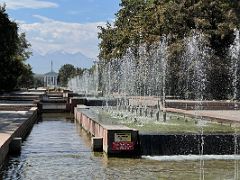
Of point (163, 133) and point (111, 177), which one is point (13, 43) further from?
point (111, 177)

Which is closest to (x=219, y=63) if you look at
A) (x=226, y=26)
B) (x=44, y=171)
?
(x=226, y=26)

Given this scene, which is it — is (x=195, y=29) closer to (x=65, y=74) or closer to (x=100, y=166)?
(x=100, y=166)

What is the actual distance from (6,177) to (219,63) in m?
31.1

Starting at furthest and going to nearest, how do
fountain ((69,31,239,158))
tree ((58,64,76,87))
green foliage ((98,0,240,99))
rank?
tree ((58,64,76,87)), green foliage ((98,0,240,99)), fountain ((69,31,239,158))

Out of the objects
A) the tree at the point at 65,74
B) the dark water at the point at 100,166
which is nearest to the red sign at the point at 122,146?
the dark water at the point at 100,166

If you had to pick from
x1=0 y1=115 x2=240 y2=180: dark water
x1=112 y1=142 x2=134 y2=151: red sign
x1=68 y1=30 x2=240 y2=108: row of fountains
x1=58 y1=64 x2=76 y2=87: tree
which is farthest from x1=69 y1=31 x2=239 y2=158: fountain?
x1=58 y1=64 x2=76 y2=87: tree

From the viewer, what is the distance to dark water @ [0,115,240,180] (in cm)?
1274

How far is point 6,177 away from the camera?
1245cm

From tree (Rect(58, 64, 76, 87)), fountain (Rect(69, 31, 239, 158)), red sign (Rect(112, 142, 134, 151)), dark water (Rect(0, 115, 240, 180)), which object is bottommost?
dark water (Rect(0, 115, 240, 180))

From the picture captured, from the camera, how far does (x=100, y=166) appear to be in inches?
555

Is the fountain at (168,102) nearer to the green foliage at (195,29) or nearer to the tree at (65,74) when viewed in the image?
the green foliage at (195,29)

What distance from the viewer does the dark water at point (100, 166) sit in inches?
502

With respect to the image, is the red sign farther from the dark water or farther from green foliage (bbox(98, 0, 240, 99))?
green foliage (bbox(98, 0, 240, 99))

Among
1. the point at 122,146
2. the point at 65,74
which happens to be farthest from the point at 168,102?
the point at 65,74
